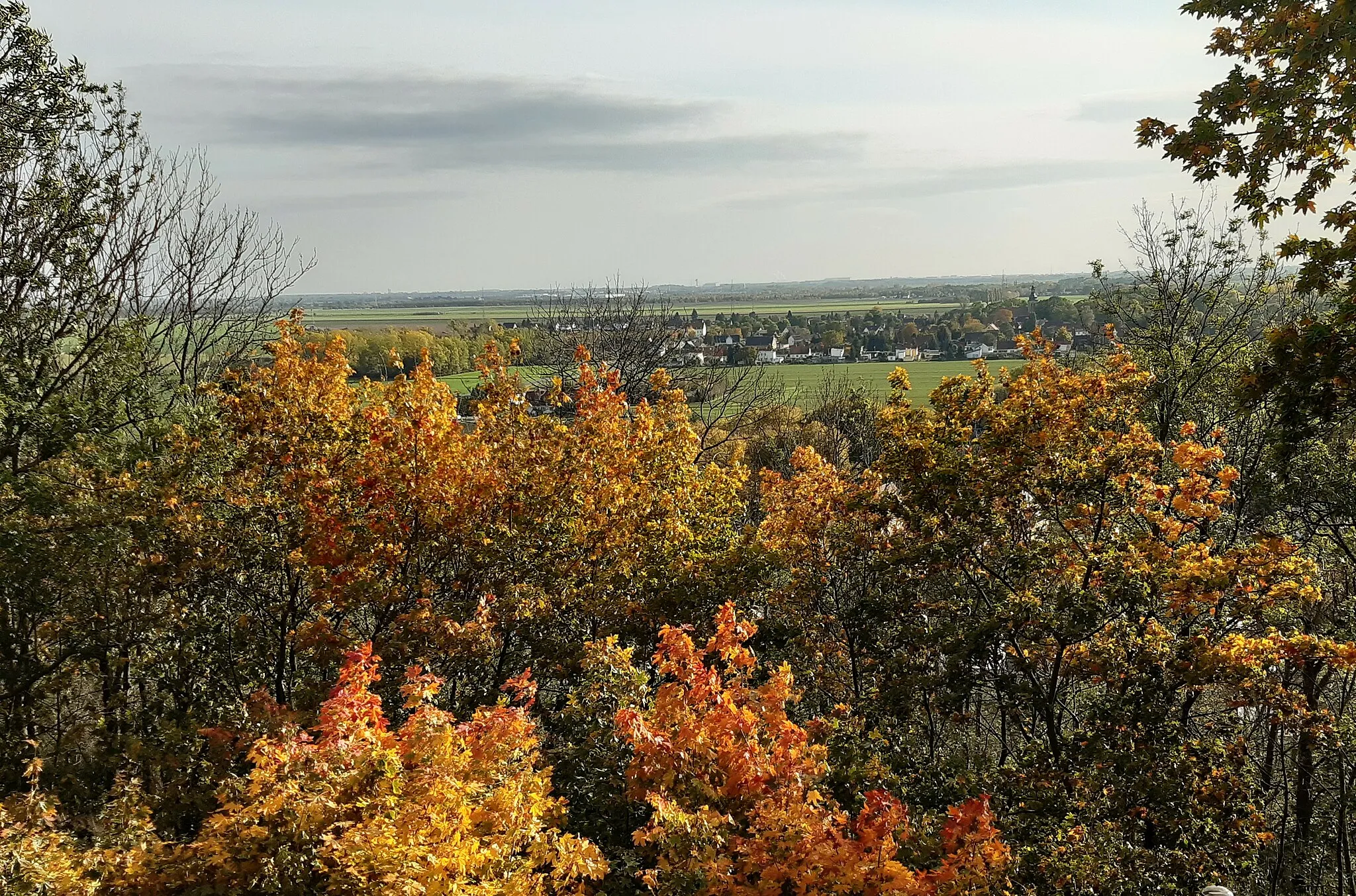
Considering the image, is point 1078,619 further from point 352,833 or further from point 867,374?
point 867,374

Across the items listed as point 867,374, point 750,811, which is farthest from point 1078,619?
point 867,374

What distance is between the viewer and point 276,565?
1095 centimetres

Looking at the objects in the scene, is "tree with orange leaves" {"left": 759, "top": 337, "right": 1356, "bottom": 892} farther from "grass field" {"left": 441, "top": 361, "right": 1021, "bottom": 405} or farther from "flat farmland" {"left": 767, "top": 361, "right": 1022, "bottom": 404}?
"flat farmland" {"left": 767, "top": 361, "right": 1022, "bottom": 404}

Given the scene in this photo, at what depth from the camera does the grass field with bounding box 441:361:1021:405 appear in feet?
157

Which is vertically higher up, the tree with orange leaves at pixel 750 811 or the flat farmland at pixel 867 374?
the flat farmland at pixel 867 374

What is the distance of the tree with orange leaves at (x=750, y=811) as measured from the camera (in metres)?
6.65

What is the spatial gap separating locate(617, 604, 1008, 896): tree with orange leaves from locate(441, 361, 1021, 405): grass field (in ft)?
90.7

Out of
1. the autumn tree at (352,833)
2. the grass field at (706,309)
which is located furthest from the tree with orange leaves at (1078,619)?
the grass field at (706,309)

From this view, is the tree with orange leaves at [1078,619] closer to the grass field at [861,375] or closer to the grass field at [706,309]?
the grass field at [861,375]

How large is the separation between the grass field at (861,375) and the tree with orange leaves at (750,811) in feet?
90.7

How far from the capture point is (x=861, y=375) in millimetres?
60625

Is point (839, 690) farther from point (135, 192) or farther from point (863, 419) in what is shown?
point (863, 419)

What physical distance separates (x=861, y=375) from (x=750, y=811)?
5503 centimetres

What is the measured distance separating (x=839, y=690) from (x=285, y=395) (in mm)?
9322
